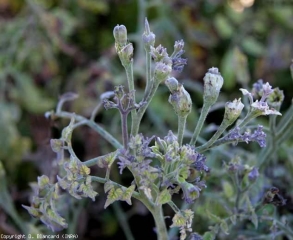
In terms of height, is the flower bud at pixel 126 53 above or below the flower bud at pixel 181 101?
above

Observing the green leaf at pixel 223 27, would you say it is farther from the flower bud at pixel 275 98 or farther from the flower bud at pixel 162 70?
the flower bud at pixel 162 70

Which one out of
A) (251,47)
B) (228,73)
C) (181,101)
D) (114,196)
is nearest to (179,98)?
(181,101)

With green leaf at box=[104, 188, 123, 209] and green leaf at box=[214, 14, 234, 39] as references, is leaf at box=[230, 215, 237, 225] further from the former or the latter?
green leaf at box=[214, 14, 234, 39]

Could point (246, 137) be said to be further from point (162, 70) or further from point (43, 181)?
Answer: point (43, 181)

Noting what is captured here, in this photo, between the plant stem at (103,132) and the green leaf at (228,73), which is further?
the green leaf at (228,73)

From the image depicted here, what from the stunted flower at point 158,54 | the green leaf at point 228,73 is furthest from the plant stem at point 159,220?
the green leaf at point 228,73

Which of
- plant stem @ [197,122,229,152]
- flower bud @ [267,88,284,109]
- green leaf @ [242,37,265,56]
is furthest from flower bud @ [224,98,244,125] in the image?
green leaf @ [242,37,265,56]

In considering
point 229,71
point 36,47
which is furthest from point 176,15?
point 36,47
